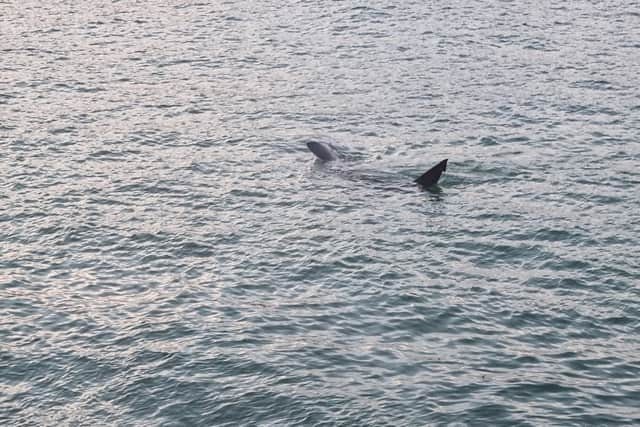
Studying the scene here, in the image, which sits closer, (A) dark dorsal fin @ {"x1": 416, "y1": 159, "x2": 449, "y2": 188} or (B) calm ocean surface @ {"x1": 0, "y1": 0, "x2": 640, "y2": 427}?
(B) calm ocean surface @ {"x1": 0, "y1": 0, "x2": 640, "y2": 427}

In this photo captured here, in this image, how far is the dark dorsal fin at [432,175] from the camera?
A: 36531 mm

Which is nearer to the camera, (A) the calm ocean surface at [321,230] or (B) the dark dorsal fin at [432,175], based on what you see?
(A) the calm ocean surface at [321,230]

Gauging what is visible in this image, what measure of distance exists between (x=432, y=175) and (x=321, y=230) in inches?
202

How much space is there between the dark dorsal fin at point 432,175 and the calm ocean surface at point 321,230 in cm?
74

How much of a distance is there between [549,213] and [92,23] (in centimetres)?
3743

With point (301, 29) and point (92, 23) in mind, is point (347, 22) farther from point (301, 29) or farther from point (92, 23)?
point (92, 23)

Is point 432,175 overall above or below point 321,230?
above

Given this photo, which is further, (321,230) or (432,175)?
(432,175)

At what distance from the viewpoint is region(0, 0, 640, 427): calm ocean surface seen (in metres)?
25.7

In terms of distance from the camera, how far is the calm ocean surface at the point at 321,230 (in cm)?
2569

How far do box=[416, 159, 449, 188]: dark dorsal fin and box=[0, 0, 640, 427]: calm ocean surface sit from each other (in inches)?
29.1

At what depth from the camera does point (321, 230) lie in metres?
34.7

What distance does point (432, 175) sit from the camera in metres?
36.9

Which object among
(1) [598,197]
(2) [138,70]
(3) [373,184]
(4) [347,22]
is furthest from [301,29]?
(1) [598,197]
